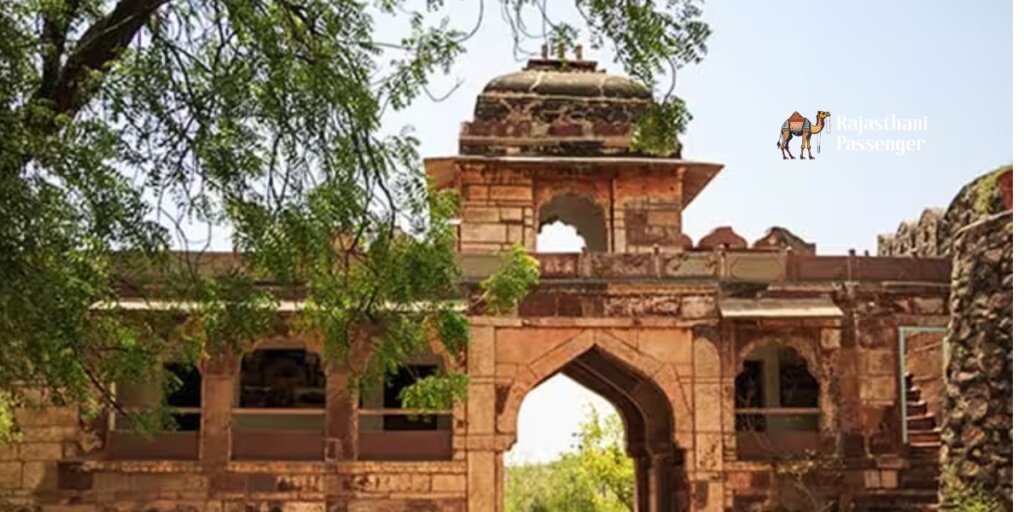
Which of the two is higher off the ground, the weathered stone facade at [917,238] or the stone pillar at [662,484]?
the weathered stone facade at [917,238]

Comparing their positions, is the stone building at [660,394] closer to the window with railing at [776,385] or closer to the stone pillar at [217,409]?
the stone pillar at [217,409]

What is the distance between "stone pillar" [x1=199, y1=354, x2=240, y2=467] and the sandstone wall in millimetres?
7494

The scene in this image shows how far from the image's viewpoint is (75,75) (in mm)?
6500

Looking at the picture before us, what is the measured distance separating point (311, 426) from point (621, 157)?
16.3ft

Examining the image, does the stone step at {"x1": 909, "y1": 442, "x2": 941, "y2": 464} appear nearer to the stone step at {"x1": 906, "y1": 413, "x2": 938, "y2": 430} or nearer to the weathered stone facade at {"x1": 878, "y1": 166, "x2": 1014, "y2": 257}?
the stone step at {"x1": 906, "y1": 413, "x2": 938, "y2": 430}

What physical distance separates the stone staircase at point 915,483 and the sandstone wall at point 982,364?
238cm

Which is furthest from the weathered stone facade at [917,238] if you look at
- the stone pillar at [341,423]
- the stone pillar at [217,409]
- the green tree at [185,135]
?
the green tree at [185,135]

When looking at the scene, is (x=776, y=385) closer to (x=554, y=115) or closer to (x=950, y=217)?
(x=950, y=217)

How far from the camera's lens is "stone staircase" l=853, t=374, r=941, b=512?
1505 cm

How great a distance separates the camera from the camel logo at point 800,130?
14641mm

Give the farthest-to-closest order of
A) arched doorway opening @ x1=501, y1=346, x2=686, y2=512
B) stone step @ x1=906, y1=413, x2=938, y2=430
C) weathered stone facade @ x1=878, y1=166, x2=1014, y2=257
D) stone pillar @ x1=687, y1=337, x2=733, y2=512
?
arched doorway opening @ x1=501, y1=346, x2=686, y2=512
stone step @ x1=906, y1=413, x2=938, y2=430
stone pillar @ x1=687, y1=337, x2=733, y2=512
weathered stone facade @ x1=878, y1=166, x2=1014, y2=257

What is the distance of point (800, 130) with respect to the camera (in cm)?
1477

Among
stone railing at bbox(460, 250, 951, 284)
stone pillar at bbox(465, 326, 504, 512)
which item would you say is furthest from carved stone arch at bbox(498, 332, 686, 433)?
stone railing at bbox(460, 250, 951, 284)

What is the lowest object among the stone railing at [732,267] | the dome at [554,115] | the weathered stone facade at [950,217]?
the stone railing at [732,267]
